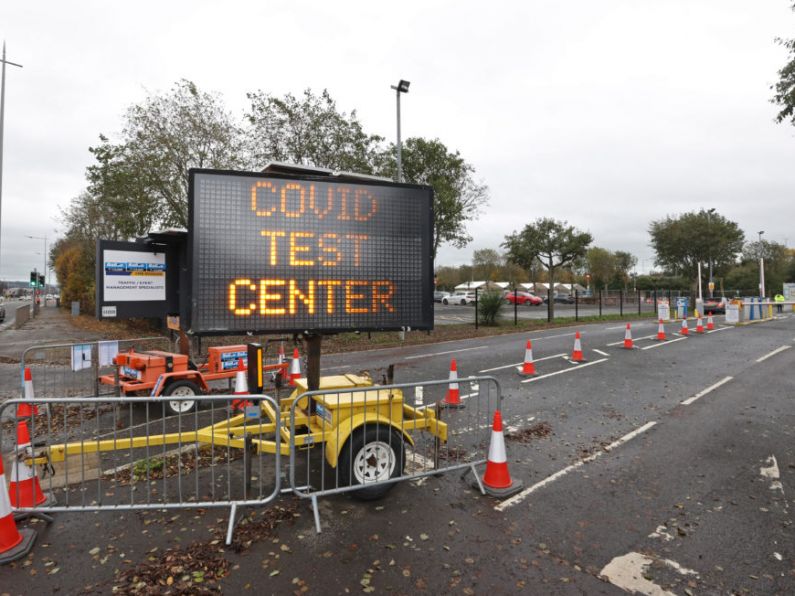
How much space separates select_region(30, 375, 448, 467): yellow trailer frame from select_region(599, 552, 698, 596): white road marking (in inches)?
74.2

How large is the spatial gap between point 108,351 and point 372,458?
6239 mm

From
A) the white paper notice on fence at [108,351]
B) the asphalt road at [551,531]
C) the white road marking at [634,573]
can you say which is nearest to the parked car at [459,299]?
the asphalt road at [551,531]

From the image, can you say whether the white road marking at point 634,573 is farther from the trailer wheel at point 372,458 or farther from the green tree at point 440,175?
the green tree at point 440,175

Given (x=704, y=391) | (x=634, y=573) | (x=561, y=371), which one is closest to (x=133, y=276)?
(x=634, y=573)

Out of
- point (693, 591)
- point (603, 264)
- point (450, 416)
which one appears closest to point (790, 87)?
point (450, 416)

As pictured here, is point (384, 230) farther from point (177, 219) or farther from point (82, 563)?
point (177, 219)

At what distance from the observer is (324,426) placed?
444 centimetres

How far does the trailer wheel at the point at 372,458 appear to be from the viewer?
13.7ft

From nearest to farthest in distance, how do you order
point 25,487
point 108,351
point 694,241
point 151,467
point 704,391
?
point 25,487
point 151,467
point 108,351
point 704,391
point 694,241

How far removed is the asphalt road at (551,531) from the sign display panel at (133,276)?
16.9ft

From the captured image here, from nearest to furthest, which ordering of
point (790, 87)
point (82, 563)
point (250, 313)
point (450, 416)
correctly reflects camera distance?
point (82, 563) → point (250, 313) → point (450, 416) → point (790, 87)

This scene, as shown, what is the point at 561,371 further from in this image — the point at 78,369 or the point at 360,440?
the point at 78,369

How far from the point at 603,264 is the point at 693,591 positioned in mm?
76295

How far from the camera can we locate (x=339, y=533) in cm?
362
